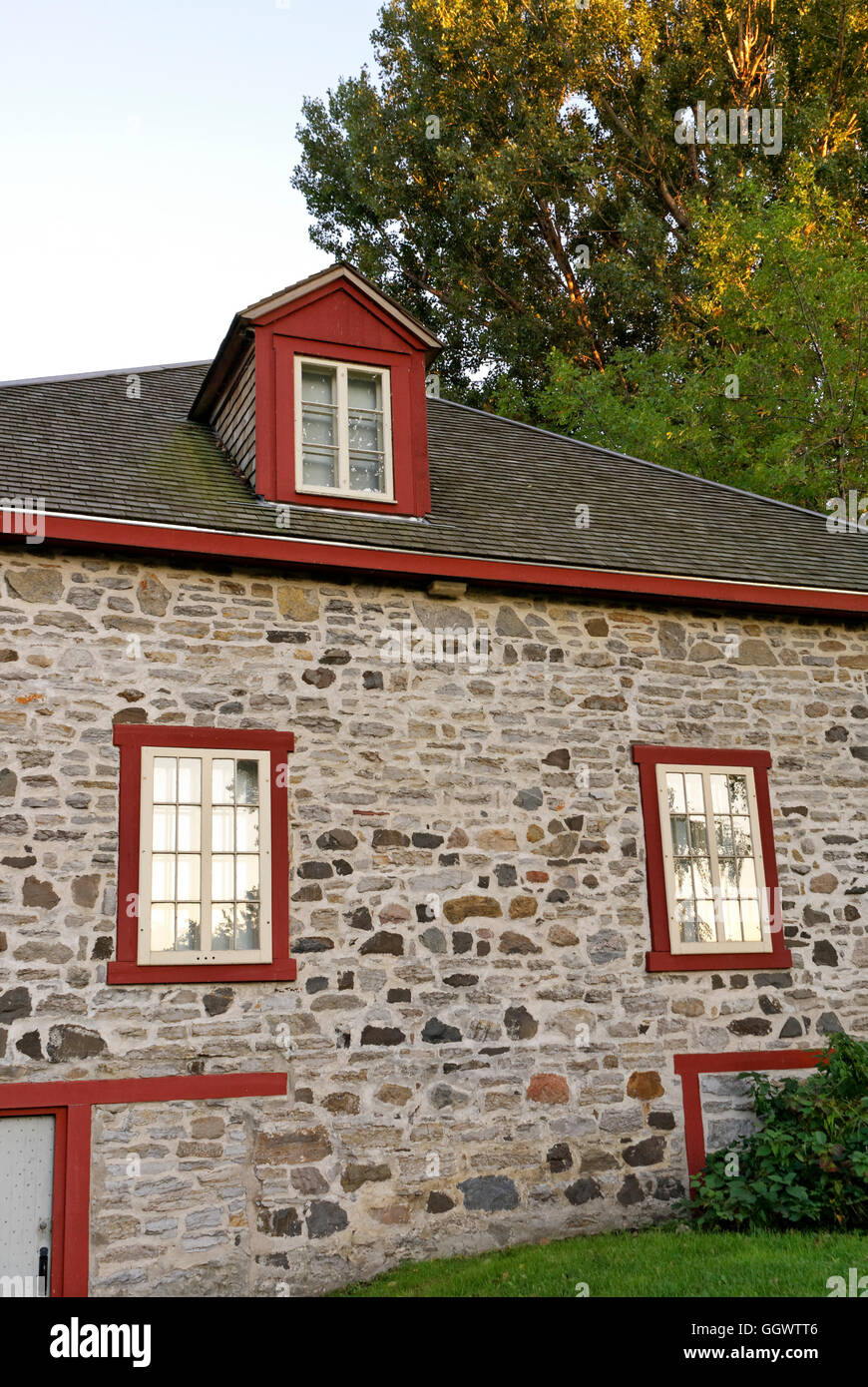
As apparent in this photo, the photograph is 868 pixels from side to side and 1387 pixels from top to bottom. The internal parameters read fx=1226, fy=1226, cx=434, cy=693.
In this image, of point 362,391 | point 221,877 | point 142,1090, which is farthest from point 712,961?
point 362,391

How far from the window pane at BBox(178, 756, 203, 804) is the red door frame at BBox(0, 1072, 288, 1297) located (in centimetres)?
168

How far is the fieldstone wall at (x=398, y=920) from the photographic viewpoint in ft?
23.6

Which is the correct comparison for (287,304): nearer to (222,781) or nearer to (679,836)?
(222,781)

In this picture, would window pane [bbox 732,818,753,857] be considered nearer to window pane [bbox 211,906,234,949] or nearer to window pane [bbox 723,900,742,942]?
window pane [bbox 723,900,742,942]

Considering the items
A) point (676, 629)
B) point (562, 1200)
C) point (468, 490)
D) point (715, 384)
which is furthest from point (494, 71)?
point (562, 1200)

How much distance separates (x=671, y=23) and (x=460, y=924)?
19.1 meters

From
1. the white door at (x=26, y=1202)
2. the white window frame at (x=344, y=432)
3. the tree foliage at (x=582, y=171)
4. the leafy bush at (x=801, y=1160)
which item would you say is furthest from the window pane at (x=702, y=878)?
the tree foliage at (x=582, y=171)

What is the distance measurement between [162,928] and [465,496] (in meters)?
4.47

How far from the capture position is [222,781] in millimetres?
7859

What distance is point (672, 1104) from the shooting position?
8.51m

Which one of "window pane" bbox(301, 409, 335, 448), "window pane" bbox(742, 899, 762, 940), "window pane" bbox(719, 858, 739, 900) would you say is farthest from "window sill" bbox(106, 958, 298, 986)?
"window pane" bbox(301, 409, 335, 448)
